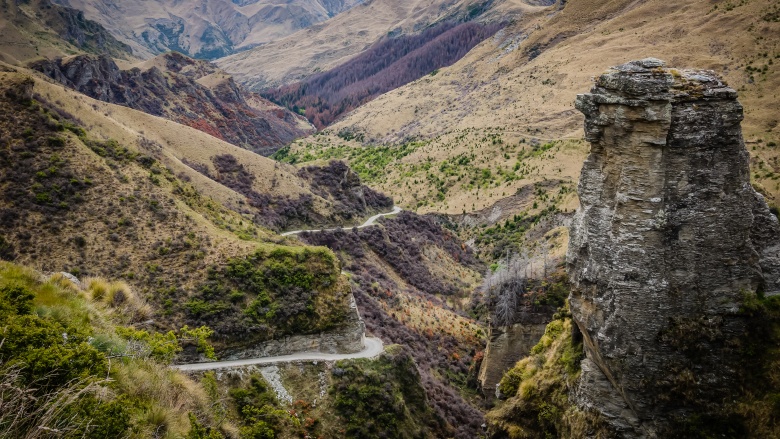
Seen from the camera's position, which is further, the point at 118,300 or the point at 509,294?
the point at 509,294

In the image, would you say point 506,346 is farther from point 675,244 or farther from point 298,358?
point 675,244

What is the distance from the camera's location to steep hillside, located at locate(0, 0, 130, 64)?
312 feet

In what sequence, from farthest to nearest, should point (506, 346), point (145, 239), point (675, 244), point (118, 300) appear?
point (506, 346) < point (145, 239) < point (118, 300) < point (675, 244)

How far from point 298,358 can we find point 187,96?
4826 inches

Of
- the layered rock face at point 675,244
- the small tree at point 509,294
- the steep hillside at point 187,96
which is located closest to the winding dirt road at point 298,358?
the small tree at point 509,294

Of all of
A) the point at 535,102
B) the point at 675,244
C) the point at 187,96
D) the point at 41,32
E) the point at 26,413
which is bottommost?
the point at 535,102

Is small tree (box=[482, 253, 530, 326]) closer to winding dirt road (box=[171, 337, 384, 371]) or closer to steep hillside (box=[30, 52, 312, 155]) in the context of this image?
winding dirt road (box=[171, 337, 384, 371])

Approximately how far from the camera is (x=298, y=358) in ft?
92.0

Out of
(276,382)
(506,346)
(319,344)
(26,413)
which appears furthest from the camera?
(506,346)

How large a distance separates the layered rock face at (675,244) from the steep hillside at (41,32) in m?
105

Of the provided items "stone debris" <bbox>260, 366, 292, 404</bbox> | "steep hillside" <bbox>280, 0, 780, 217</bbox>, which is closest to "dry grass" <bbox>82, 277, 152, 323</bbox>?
"stone debris" <bbox>260, 366, 292, 404</bbox>

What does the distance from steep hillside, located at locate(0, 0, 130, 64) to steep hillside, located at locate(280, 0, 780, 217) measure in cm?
5595

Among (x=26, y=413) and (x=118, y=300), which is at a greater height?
(x=26, y=413)

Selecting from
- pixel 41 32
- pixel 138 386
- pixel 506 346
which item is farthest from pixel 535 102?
pixel 41 32
